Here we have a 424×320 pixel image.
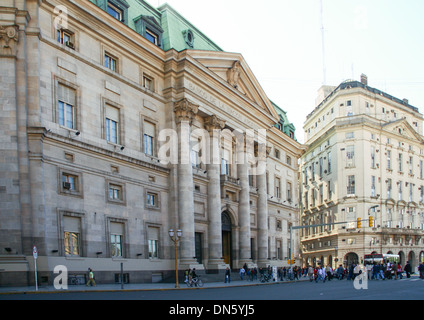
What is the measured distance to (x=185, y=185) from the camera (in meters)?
37.0

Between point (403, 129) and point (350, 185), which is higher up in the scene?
point (403, 129)

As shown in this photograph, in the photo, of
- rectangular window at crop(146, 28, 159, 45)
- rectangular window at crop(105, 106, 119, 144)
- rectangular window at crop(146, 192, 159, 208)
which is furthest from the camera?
rectangular window at crop(146, 28, 159, 45)

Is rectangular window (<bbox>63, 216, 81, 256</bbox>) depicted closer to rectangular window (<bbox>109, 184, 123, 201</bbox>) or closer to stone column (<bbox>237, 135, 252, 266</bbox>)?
rectangular window (<bbox>109, 184, 123, 201</bbox>)

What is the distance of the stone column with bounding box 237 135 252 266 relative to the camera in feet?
150

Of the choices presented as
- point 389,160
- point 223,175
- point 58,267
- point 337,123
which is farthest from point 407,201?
point 58,267

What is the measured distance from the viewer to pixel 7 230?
24406 millimetres

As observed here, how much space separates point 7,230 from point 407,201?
73315mm

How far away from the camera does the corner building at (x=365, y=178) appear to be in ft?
246

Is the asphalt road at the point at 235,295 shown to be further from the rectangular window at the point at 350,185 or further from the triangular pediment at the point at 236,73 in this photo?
the rectangular window at the point at 350,185

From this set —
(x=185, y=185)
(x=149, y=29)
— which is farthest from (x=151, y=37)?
(x=185, y=185)

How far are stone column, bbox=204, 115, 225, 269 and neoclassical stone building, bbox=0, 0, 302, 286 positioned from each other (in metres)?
0.10

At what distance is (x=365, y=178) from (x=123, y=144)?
174 ft

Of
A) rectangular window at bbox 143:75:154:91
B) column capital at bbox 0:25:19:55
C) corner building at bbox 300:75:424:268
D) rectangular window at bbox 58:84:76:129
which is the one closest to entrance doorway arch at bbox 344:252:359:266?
corner building at bbox 300:75:424:268

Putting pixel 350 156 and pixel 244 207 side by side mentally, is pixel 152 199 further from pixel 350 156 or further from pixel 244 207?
pixel 350 156
